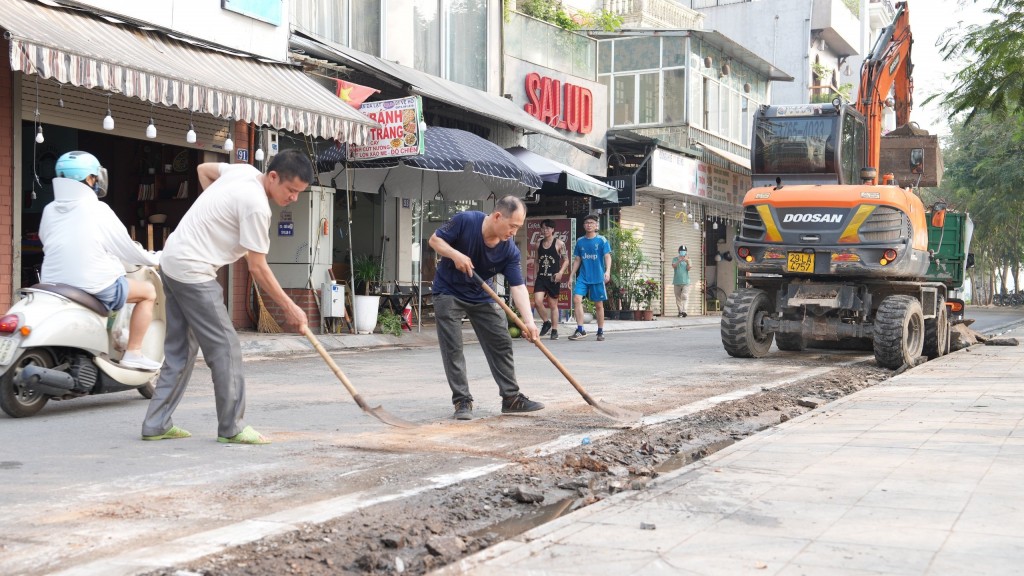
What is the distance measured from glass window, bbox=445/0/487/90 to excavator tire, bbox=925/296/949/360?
9.81 m

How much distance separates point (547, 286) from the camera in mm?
15141

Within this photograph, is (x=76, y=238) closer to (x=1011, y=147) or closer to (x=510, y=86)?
(x=510, y=86)

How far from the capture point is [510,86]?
20.6m

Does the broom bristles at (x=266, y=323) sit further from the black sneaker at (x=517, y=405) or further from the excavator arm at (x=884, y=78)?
the excavator arm at (x=884, y=78)

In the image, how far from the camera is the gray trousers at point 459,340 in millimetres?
6918

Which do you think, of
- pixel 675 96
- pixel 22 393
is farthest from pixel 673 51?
pixel 22 393

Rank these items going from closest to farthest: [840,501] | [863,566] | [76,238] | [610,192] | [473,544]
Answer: [863,566] < [473,544] < [840,501] < [76,238] < [610,192]

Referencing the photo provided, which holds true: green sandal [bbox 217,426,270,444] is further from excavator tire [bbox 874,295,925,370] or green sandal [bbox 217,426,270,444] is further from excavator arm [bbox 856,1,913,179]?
excavator arm [bbox 856,1,913,179]

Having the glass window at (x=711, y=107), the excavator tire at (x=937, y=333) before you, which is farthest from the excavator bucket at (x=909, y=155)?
the glass window at (x=711, y=107)

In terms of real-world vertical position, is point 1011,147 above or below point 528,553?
above

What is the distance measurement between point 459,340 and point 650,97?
2216 cm

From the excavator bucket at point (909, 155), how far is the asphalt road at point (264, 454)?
5632mm

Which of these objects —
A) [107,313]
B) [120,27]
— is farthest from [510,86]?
[107,313]

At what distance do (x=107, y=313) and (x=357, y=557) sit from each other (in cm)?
403
